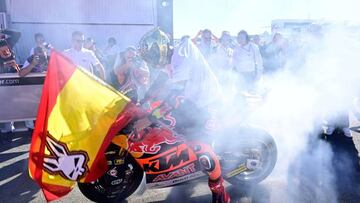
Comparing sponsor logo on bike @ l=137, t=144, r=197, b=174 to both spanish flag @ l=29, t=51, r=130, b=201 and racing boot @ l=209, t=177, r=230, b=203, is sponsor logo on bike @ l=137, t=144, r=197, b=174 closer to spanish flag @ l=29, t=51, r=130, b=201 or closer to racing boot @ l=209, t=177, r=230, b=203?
racing boot @ l=209, t=177, r=230, b=203

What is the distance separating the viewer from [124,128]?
328 centimetres

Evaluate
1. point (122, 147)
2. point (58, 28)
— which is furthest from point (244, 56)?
point (58, 28)

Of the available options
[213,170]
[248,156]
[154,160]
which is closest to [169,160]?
[154,160]

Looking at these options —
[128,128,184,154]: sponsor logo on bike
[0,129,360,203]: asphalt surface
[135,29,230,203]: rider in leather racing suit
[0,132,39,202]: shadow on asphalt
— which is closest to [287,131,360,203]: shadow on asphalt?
[0,129,360,203]: asphalt surface

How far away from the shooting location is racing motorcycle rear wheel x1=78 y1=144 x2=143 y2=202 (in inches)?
137

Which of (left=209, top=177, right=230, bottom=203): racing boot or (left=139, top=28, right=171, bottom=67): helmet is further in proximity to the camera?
(left=209, top=177, right=230, bottom=203): racing boot

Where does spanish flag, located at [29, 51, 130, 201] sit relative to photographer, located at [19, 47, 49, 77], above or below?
below

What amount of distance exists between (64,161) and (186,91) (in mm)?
1213

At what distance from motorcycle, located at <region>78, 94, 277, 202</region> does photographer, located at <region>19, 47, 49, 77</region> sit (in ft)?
11.6

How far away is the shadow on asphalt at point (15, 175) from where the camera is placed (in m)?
4.01

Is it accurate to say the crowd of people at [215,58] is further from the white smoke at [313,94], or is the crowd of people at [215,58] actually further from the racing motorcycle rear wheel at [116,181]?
the racing motorcycle rear wheel at [116,181]

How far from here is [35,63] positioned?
651cm

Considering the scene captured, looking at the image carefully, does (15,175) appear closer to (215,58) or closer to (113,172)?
(113,172)

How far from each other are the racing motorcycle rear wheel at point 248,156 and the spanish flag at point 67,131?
1.37 m
